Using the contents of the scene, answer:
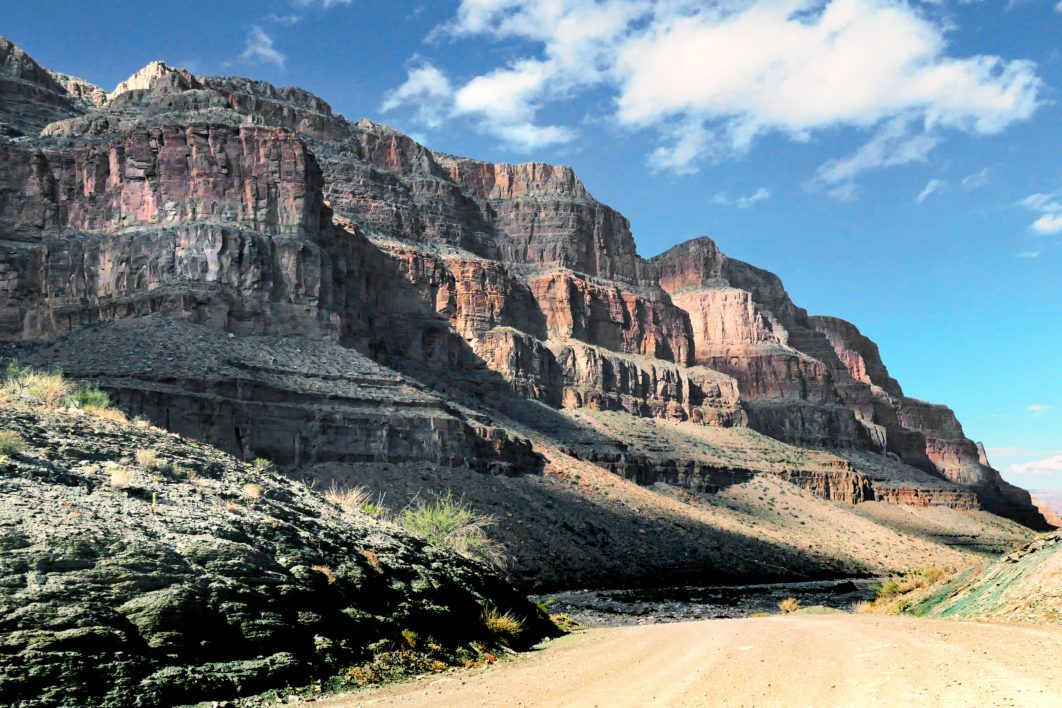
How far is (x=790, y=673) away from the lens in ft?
31.4

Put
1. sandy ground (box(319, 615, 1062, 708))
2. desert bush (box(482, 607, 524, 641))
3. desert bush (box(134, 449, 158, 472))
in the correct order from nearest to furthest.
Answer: sandy ground (box(319, 615, 1062, 708)) → desert bush (box(134, 449, 158, 472)) → desert bush (box(482, 607, 524, 641))

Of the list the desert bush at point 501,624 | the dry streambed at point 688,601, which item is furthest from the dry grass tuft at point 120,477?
the dry streambed at point 688,601

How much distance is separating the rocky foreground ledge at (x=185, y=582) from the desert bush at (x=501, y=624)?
0.69 ft

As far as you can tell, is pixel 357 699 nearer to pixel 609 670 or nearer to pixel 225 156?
pixel 609 670

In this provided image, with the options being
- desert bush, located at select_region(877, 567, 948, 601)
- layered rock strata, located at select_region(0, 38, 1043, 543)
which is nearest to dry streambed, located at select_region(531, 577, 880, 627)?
desert bush, located at select_region(877, 567, 948, 601)

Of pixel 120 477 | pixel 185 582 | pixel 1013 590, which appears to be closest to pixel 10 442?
pixel 120 477

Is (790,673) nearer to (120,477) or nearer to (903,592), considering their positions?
(120,477)

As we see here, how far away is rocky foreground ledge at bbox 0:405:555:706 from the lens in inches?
325

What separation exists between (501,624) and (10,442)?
26.1 feet

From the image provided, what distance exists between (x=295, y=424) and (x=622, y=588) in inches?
932

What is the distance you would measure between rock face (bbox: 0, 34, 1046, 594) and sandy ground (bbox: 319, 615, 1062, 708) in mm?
42713

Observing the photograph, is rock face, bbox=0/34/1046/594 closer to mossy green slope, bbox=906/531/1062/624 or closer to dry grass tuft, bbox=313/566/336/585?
dry grass tuft, bbox=313/566/336/585

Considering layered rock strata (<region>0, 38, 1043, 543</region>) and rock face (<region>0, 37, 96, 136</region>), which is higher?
rock face (<region>0, 37, 96, 136</region>)

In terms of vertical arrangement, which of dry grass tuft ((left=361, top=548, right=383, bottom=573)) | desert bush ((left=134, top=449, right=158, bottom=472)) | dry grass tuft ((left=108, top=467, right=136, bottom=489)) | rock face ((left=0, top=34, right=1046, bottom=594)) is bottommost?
dry grass tuft ((left=361, top=548, right=383, bottom=573))
